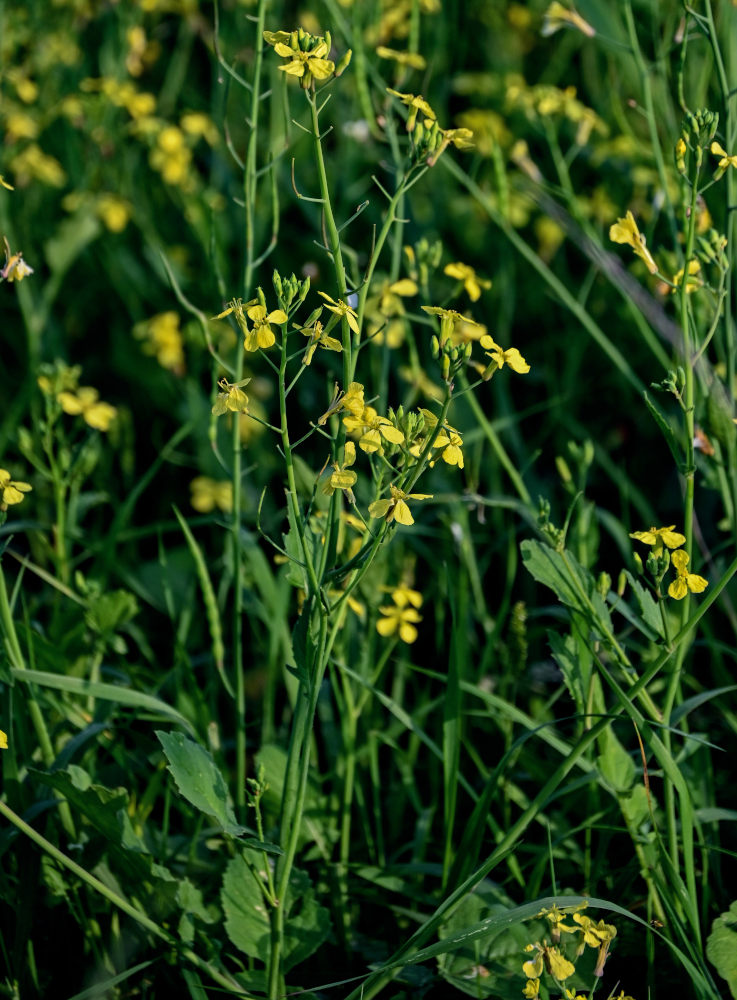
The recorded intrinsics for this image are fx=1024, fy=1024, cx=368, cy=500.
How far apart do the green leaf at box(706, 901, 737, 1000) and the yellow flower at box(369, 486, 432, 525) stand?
2.59ft

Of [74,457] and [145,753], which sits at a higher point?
[74,457]

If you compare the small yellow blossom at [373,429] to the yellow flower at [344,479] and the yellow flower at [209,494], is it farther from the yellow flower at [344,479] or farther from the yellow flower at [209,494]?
the yellow flower at [209,494]

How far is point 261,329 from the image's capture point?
122cm

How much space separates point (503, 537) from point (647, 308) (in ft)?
Answer: 1.85

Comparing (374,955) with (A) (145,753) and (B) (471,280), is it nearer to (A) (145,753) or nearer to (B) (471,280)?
(A) (145,753)

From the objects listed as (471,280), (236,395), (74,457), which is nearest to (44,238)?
(74,457)

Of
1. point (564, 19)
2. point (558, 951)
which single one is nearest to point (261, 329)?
point (558, 951)

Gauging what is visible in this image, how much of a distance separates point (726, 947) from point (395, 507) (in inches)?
32.5

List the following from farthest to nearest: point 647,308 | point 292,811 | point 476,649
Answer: point 476,649, point 647,308, point 292,811

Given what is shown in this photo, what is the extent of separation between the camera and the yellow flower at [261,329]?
1.22 metres

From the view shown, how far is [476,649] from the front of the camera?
7.38ft

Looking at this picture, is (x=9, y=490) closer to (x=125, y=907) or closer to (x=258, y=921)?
(x=125, y=907)

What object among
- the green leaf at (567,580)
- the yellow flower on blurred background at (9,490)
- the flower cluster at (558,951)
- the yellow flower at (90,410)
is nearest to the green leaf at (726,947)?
the flower cluster at (558,951)

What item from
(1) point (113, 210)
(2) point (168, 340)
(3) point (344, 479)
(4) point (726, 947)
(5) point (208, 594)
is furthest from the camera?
(1) point (113, 210)
